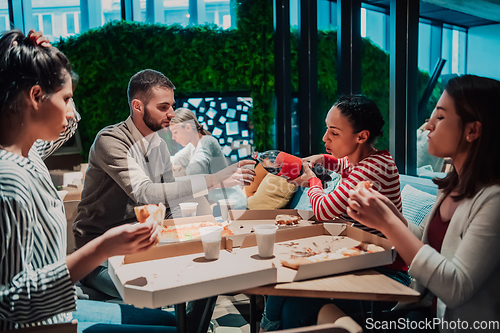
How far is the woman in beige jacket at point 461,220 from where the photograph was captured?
40.9 inches

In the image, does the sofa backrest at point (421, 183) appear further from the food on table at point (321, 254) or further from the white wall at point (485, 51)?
the food on table at point (321, 254)

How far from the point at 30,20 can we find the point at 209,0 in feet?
8.18

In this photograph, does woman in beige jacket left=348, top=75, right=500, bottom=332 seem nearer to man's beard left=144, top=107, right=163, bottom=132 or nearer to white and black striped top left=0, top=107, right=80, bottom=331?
white and black striped top left=0, top=107, right=80, bottom=331

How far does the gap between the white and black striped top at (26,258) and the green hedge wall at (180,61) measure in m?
4.32

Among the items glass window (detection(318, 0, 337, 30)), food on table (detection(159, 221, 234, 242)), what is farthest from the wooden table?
glass window (detection(318, 0, 337, 30))

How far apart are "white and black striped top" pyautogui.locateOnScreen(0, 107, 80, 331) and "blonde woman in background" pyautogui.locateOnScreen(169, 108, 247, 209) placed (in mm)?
2146

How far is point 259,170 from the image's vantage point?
4.02m

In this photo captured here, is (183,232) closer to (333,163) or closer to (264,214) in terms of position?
(264,214)

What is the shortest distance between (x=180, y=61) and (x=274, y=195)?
9.32 ft

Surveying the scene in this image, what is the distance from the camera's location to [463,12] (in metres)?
2.39

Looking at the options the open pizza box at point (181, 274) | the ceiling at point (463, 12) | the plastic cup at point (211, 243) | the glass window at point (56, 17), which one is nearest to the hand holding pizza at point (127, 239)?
the open pizza box at point (181, 274)

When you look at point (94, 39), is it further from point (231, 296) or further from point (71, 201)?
point (231, 296)

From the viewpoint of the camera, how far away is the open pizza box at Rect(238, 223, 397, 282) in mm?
1167

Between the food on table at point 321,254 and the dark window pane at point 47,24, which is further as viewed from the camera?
the dark window pane at point 47,24
